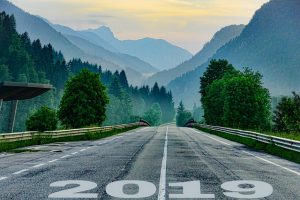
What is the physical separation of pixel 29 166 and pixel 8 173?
1871 mm

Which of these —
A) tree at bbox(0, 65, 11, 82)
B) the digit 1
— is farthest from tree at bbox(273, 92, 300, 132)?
the digit 1

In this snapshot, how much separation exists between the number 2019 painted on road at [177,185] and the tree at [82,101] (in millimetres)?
62373

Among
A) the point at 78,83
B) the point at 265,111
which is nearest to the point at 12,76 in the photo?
the point at 78,83

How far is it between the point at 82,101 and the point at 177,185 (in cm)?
6336

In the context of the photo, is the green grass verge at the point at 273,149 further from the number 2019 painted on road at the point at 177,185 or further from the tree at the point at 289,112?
the tree at the point at 289,112

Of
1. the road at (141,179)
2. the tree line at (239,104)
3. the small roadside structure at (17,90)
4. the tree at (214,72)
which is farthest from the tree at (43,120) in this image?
the tree at (214,72)

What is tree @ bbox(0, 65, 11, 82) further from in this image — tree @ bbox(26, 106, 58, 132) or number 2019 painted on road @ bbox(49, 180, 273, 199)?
number 2019 painted on road @ bbox(49, 180, 273, 199)

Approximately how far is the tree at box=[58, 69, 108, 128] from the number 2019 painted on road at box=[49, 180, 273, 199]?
6237 centimetres

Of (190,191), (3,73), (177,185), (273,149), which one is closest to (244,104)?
(3,73)

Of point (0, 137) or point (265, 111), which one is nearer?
point (0, 137)

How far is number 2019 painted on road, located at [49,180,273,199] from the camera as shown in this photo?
9336mm

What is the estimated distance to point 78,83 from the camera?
74312 millimetres

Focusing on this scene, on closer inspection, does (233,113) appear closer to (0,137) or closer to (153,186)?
(0,137)

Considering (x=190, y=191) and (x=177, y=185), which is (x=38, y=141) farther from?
(x=190, y=191)
